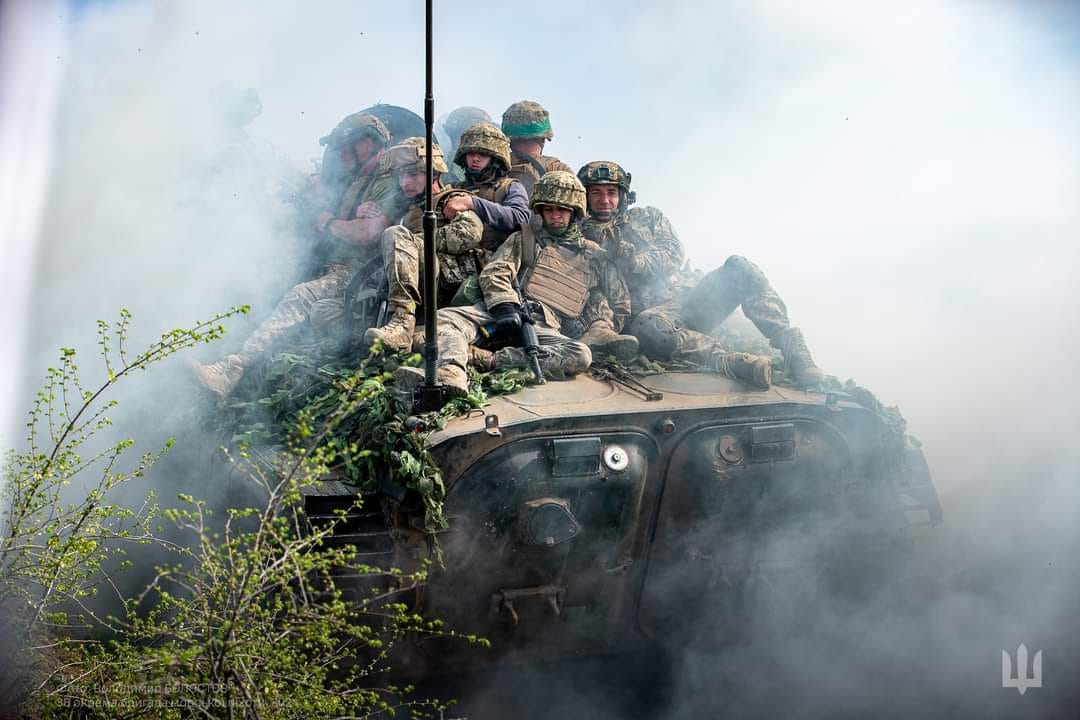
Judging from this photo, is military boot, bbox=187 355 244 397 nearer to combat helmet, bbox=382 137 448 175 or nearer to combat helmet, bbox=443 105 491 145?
combat helmet, bbox=382 137 448 175

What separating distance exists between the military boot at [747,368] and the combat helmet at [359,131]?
147 inches

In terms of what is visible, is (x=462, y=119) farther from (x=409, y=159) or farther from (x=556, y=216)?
(x=556, y=216)

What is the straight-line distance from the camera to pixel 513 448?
5219 millimetres

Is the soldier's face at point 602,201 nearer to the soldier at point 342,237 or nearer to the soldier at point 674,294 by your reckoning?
the soldier at point 674,294

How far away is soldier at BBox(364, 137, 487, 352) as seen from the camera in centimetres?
640

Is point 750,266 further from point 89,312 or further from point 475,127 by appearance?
point 89,312

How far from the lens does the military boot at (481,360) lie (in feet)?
20.1

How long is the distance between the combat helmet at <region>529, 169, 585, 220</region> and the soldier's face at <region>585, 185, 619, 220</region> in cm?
38

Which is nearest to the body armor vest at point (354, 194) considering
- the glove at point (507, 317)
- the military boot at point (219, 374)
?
the military boot at point (219, 374)

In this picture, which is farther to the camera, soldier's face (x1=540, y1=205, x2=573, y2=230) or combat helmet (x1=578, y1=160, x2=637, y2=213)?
combat helmet (x1=578, y1=160, x2=637, y2=213)

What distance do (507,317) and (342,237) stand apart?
1879mm

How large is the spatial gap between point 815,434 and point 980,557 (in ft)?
7.10

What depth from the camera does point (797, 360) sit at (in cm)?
630

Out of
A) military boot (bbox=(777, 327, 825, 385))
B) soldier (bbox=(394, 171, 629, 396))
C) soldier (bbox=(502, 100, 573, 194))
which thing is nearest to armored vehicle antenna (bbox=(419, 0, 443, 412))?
soldier (bbox=(394, 171, 629, 396))
